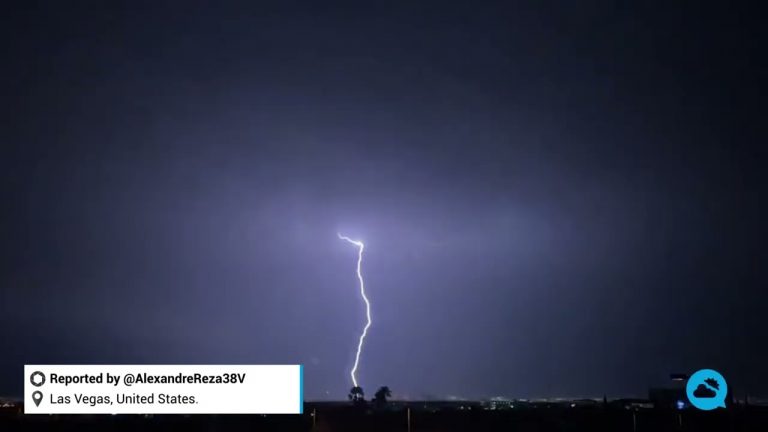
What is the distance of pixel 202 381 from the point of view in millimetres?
17812

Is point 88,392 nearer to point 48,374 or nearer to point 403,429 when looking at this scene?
point 48,374

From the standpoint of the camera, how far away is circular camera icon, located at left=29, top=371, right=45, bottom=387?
17750 millimetres

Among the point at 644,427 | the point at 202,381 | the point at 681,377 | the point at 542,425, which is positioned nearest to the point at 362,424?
the point at 542,425
